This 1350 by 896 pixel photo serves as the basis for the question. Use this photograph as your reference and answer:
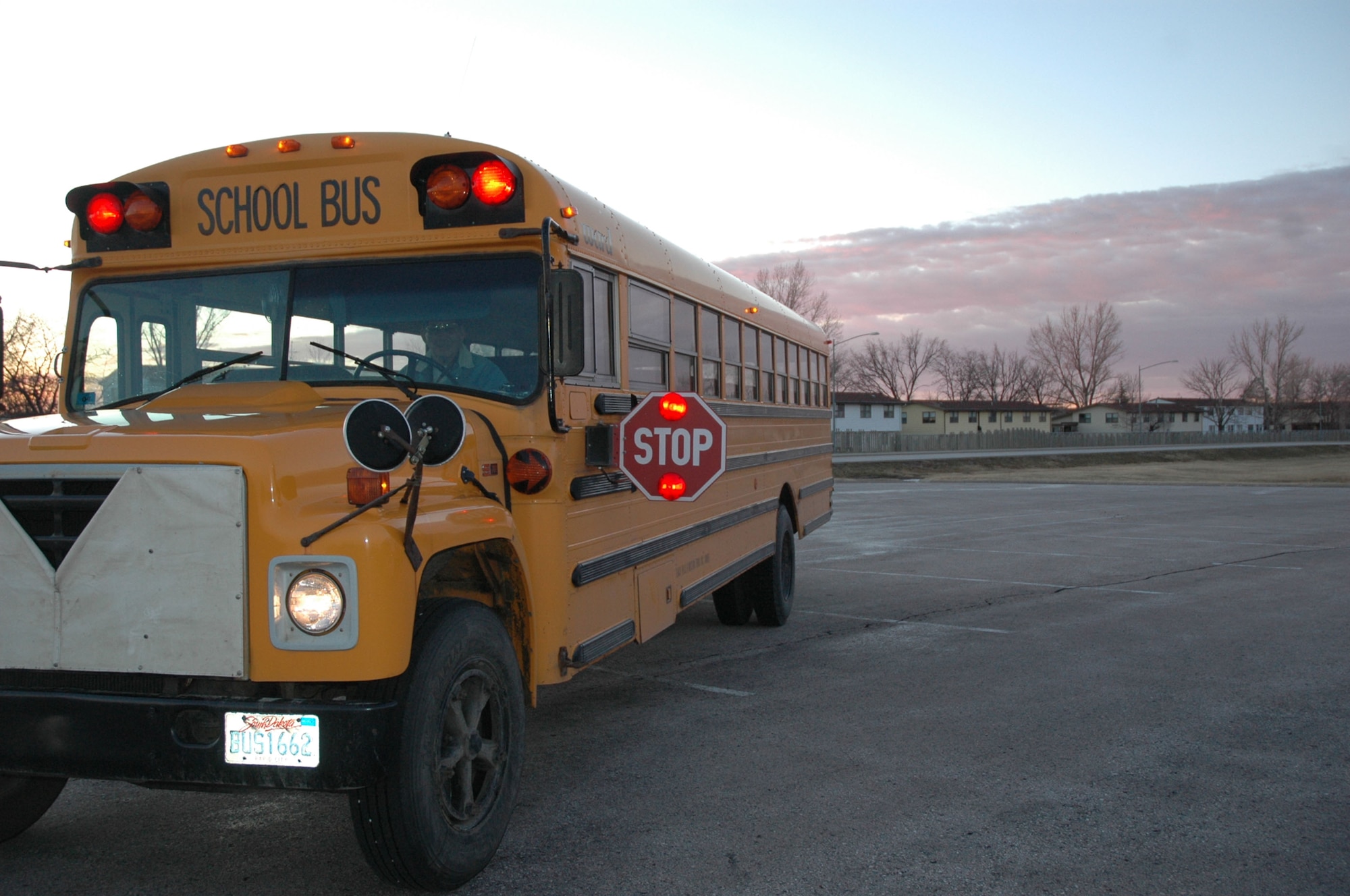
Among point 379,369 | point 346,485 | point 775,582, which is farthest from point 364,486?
point 775,582

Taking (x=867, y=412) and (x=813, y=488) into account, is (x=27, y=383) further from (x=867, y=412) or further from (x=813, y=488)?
(x=867, y=412)

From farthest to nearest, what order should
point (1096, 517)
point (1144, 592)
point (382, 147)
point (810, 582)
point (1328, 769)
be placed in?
point (1096, 517) → point (810, 582) → point (1144, 592) → point (1328, 769) → point (382, 147)

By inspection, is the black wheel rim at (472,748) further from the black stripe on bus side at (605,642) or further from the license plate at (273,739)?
the black stripe on bus side at (605,642)

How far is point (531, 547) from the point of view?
379 cm

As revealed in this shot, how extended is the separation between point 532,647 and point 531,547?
14.3 inches

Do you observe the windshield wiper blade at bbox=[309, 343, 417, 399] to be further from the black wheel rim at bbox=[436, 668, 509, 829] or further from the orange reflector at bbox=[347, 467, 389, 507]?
the black wheel rim at bbox=[436, 668, 509, 829]

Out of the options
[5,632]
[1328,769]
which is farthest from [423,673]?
[1328,769]

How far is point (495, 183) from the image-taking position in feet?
12.5

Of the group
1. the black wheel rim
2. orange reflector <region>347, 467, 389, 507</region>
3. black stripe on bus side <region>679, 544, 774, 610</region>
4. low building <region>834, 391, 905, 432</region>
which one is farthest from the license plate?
low building <region>834, 391, 905, 432</region>

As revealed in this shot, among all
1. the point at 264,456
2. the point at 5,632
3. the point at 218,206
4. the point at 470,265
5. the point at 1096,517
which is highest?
the point at 218,206

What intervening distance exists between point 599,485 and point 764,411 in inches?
134

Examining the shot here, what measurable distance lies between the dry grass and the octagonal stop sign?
1190 inches

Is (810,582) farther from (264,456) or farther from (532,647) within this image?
(264,456)

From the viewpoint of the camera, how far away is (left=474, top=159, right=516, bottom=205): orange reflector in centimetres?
381
